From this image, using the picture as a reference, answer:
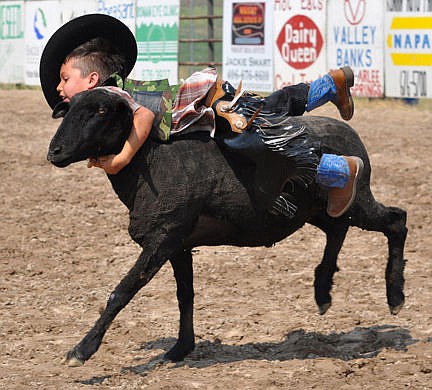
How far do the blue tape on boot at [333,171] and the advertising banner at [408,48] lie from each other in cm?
932

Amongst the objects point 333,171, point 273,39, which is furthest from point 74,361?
point 273,39

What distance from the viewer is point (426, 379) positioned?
14.8 feet

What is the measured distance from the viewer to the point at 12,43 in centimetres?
2125

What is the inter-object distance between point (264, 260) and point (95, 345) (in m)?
2.70

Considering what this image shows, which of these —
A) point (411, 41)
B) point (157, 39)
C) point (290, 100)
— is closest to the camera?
point (290, 100)

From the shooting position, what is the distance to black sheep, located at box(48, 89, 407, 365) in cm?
440

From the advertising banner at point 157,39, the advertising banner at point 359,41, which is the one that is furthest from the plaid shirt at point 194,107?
the advertising banner at point 157,39

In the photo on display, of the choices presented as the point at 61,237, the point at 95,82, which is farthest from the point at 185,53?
the point at 95,82

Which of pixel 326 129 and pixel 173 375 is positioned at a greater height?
pixel 326 129

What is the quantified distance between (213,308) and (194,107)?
1765mm

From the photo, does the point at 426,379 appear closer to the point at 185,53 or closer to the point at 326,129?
the point at 326,129

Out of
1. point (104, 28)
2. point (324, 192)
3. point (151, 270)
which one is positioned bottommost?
point (151, 270)

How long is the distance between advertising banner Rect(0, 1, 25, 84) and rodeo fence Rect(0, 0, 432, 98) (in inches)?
4.4

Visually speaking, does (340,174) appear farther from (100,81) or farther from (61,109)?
(61,109)
